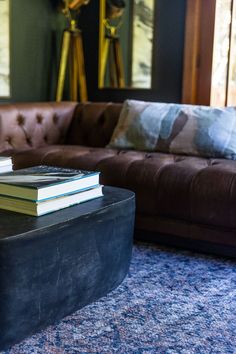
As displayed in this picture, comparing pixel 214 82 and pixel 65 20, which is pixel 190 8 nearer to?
pixel 214 82

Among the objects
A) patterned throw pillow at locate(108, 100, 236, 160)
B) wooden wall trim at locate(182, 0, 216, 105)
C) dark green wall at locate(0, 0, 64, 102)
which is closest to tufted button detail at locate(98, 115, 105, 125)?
patterned throw pillow at locate(108, 100, 236, 160)

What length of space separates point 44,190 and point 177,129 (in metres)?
1.40

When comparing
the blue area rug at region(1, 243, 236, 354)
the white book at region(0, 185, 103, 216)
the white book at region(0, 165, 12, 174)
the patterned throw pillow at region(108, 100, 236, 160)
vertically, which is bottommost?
the blue area rug at region(1, 243, 236, 354)

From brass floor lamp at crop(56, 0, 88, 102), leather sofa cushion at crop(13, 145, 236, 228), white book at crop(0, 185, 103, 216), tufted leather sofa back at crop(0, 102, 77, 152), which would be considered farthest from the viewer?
brass floor lamp at crop(56, 0, 88, 102)

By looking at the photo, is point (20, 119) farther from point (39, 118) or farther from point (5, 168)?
point (5, 168)

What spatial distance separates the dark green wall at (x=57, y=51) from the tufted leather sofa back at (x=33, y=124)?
454 millimetres

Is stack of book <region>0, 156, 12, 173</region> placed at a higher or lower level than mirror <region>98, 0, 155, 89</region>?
lower

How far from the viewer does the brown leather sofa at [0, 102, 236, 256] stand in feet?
7.16

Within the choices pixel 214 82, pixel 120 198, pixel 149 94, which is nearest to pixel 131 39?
Answer: pixel 149 94

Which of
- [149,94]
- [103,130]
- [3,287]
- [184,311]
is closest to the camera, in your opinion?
[3,287]

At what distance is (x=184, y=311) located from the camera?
1.75m

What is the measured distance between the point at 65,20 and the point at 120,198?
96.3 inches

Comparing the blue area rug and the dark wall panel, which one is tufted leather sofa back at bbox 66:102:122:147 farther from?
the blue area rug

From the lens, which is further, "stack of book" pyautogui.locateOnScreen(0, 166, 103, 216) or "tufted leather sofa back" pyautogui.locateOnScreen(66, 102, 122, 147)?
"tufted leather sofa back" pyautogui.locateOnScreen(66, 102, 122, 147)
